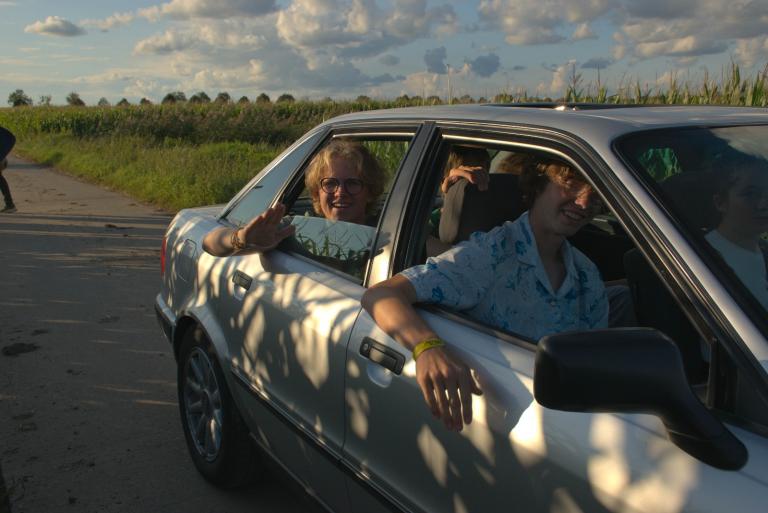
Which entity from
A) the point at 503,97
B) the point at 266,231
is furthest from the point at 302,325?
the point at 503,97

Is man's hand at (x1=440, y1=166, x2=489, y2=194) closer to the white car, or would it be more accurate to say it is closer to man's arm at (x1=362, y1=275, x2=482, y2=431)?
the white car

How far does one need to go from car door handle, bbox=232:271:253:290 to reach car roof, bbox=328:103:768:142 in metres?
0.96

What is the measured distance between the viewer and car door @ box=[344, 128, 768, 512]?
4.99ft

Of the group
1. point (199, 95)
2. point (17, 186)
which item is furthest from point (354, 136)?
point (199, 95)

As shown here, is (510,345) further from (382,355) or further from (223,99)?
(223,99)

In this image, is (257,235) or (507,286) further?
(257,235)

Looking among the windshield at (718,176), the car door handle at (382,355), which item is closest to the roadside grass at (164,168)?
the car door handle at (382,355)

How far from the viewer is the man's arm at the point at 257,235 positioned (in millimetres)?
3000

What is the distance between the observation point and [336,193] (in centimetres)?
321

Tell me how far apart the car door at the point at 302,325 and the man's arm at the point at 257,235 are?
0.23 ft

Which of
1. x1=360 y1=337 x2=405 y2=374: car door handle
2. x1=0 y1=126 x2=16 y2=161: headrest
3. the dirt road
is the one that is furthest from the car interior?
x1=0 y1=126 x2=16 y2=161: headrest

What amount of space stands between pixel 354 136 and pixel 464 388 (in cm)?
141

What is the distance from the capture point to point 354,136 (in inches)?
121

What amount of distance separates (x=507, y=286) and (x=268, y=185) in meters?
1.52
